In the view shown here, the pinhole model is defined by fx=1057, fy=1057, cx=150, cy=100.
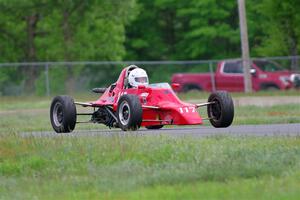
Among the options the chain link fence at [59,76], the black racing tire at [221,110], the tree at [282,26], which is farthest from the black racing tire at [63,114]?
the tree at [282,26]

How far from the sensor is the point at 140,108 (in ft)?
69.0

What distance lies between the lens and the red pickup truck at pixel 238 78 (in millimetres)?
48000

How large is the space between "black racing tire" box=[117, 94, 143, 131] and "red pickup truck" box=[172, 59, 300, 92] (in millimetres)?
26308

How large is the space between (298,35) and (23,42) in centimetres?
1593

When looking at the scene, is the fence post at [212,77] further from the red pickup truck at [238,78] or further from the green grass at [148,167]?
the green grass at [148,167]

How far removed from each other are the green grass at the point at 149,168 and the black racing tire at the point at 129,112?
3228mm

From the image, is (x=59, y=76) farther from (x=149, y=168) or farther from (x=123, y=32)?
(x=149, y=168)

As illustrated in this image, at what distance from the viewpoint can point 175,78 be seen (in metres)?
49.0

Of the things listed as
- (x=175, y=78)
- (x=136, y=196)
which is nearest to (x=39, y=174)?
(x=136, y=196)

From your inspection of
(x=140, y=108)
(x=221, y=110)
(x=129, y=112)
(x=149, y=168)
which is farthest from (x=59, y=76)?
(x=149, y=168)

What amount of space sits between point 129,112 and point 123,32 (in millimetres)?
38838

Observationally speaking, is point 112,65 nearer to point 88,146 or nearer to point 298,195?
point 88,146

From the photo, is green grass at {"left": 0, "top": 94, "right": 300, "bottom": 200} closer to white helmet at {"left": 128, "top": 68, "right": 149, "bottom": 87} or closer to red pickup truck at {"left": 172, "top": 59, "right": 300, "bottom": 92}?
white helmet at {"left": 128, "top": 68, "right": 149, "bottom": 87}

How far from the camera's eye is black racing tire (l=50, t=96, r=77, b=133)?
22.5 meters
